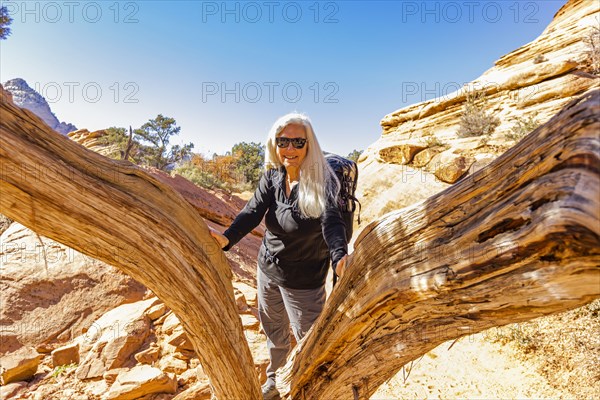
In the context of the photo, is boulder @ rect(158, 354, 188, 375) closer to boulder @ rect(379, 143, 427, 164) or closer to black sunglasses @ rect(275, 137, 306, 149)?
black sunglasses @ rect(275, 137, 306, 149)

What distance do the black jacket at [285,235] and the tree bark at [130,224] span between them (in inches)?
19.2

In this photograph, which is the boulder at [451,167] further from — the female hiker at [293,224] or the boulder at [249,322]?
the female hiker at [293,224]

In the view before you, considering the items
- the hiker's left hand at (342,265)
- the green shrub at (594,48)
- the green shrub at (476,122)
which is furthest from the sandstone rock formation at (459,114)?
the hiker's left hand at (342,265)

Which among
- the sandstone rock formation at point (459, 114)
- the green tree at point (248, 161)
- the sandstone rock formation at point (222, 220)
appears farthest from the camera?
the green tree at point (248, 161)

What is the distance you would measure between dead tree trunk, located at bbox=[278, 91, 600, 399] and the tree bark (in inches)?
23.8

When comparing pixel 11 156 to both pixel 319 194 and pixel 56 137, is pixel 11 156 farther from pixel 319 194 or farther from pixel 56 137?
pixel 319 194

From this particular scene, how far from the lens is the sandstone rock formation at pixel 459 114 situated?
973 cm

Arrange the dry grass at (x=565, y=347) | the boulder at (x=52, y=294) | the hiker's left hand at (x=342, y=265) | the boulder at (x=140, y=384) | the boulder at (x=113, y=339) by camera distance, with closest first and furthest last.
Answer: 1. the hiker's left hand at (x=342, y=265)
2. the boulder at (x=140, y=384)
3. the boulder at (x=113, y=339)
4. the dry grass at (x=565, y=347)
5. the boulder at (x=52, y=294)

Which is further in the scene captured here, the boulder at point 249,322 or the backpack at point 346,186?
the boulder at point 249,322

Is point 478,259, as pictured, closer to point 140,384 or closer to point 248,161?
point 140,384

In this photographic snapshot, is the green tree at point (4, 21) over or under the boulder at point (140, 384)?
over

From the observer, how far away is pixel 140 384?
3.22 meters

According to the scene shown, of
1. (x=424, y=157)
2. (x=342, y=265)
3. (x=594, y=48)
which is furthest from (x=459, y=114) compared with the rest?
(x=342, y=265)

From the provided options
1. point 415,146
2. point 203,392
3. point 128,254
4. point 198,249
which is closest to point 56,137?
point 128,254
